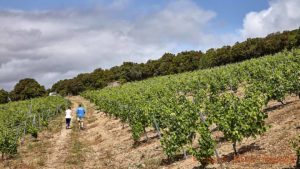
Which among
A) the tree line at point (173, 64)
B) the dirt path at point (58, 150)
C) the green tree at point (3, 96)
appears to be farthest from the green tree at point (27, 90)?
the dirt path at point (58, 150)

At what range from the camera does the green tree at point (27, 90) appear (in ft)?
424

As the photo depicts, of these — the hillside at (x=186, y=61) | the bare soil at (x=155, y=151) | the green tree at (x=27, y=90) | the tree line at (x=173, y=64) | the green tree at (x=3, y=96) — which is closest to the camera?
the bare soil at (x=155, y=151)

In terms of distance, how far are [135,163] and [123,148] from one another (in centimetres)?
509

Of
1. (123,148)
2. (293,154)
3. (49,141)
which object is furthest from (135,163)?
(49,141)

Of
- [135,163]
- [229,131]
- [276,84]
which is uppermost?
[276,84]

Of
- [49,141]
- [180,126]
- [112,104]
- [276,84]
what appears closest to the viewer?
[180,126]

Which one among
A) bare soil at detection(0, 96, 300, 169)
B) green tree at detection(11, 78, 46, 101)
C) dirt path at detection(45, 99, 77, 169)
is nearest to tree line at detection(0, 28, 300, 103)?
green tree at detection(11, 78, 46, 101)

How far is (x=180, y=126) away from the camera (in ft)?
59.1

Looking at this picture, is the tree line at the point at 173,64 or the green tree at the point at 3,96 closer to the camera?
the tree line at the point at 173,64

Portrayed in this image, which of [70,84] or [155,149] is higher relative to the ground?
[70,84]

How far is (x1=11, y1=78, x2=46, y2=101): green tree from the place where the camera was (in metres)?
129

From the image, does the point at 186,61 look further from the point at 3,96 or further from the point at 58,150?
the point at 58,150

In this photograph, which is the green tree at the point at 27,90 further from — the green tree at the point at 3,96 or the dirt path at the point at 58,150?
the dirt path at the point at 58,150

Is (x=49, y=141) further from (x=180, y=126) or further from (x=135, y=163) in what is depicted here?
(x=180, y=126)
